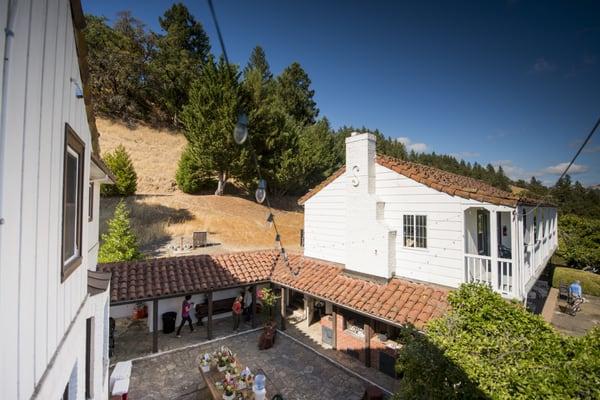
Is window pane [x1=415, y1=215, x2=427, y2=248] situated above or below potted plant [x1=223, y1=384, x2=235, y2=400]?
above

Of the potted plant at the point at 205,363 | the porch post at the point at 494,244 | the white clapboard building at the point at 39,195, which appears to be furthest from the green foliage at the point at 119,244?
the porch post at the point at 494,244

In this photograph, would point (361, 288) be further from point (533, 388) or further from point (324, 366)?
point (533, 388)

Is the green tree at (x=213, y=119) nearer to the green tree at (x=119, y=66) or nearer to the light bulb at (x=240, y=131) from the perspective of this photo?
the green tree at (x=119, y=66)

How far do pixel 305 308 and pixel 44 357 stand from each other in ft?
42.7

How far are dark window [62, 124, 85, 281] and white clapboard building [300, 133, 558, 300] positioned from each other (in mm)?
8879

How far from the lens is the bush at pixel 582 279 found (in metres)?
19.5

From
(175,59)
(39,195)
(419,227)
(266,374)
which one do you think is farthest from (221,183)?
(39,195)

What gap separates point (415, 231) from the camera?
403 inches

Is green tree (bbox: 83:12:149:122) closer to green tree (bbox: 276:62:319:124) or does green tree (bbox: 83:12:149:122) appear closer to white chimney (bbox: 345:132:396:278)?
green tree (bbox: 276:62:319:124)

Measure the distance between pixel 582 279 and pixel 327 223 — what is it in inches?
771

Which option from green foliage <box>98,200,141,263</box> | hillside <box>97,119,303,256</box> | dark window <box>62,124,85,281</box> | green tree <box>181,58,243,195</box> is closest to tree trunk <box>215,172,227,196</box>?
hillside <box>97,119,303,256</box>

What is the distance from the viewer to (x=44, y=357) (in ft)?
8.45

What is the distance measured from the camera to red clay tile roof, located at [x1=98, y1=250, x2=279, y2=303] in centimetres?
1106

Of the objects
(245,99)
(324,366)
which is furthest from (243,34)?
(245,99)
